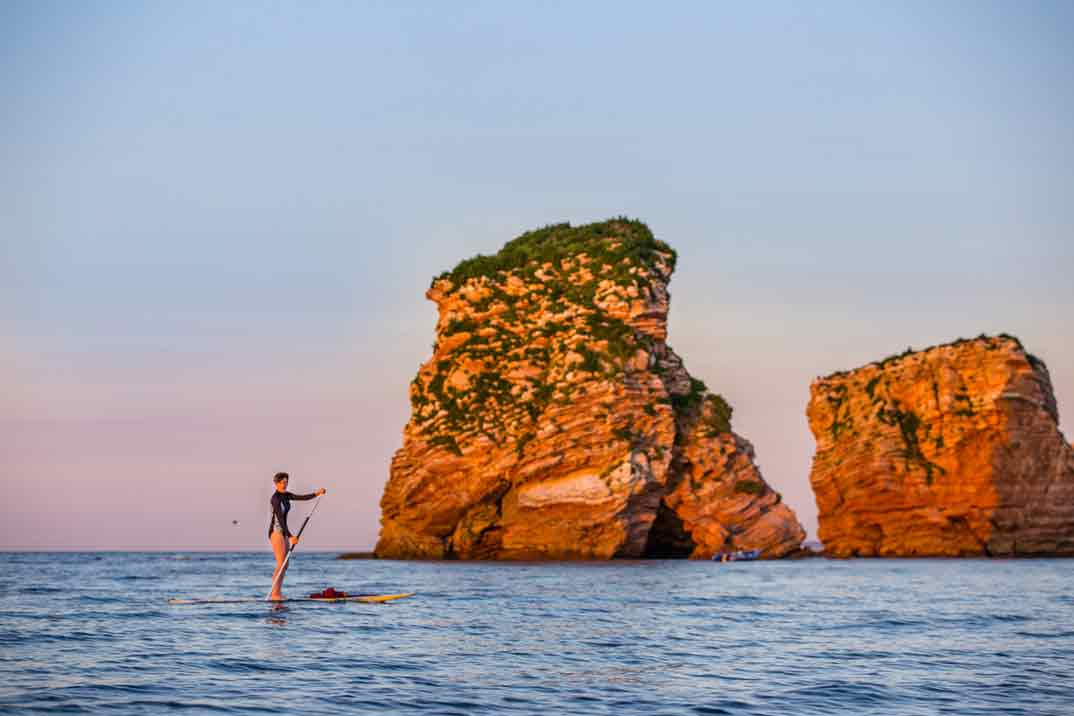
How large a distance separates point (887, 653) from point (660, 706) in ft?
24.2

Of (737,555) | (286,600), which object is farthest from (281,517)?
(737,555)

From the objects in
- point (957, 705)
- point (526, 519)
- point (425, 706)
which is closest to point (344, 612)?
point (425, 706)

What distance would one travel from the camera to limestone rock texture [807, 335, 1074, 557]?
247ft

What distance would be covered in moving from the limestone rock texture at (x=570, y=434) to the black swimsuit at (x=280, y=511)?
142 feet

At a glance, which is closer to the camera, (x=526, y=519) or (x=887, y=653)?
(x=887, y=653)

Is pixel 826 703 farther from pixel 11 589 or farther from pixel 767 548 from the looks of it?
pixel 767 548

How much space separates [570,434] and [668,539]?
13097 mm

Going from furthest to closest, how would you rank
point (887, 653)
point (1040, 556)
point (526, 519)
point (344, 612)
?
point (1040, 556)
point (526, 519)
point (344, 612)
point (887, 653)

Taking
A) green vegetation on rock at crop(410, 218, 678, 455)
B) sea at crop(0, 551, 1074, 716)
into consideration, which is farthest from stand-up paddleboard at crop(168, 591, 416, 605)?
green vegetation on rock at crop(410, 218, 678, 455)

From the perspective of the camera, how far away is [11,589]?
116 ft

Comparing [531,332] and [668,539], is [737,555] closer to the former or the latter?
[668,539]

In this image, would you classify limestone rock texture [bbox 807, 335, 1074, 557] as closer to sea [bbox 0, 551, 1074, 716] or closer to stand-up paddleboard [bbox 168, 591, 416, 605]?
sea [bbox 0, 551, 1074, 716]

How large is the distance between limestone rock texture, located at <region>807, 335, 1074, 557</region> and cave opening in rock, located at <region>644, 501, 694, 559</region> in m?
12.5

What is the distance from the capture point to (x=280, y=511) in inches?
965
